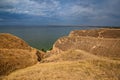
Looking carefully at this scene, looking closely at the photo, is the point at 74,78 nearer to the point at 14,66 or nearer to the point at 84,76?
the point at 84,76

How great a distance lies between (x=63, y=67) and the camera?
13016 millimetres

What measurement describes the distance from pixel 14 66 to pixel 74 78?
513cm

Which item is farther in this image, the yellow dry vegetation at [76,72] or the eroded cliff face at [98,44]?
the eroded cliff face at [98,44]

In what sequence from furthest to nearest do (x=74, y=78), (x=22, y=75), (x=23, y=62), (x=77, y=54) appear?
(x=77, y=54) < (x=23, y=62) < (x=22, y=75) < (x=74, y=78)

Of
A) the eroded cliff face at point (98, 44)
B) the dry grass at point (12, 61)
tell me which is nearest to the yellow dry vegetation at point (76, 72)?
the dry grass at point (12, 61)

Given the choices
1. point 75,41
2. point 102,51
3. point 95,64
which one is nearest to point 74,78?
point 95,64

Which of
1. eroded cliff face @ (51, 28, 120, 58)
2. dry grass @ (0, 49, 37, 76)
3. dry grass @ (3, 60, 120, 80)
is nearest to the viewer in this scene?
dry grass @ (3, 60, 120, 80)

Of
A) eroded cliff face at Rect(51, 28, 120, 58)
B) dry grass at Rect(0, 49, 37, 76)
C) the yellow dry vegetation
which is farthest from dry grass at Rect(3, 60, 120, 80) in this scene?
eroded cliff face at Rect(51, 28, 120, 58)

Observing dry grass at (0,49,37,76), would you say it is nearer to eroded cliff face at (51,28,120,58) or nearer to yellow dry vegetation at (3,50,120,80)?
yellow dry vegetation at (3,50,120,80)

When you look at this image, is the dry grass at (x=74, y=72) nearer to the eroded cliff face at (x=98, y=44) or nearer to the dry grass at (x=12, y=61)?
the dry grass at (x=12, y=61)

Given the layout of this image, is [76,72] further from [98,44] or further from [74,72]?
[98,44]

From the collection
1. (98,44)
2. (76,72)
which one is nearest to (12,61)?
(76,72)

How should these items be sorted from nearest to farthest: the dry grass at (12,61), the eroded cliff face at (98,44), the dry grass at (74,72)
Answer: the dry grass at (74,72) < the dry grass at (12,61) < the eroded cliff face at (98,44)

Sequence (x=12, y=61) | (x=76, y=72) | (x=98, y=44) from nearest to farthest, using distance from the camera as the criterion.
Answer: (x=76, y=72), (x=12, y=61), (x=98, y=44)
